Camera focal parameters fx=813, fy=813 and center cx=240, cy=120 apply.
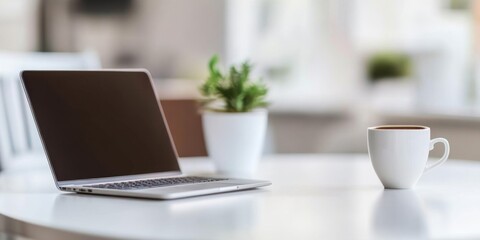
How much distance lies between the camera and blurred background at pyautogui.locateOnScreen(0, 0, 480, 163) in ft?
12.4

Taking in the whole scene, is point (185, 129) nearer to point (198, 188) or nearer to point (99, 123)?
point (99, 123)

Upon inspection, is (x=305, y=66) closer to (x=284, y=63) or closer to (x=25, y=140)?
(x=284, y=63)

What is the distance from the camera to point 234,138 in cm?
152

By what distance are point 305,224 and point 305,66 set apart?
12.7ft

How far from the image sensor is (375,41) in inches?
173

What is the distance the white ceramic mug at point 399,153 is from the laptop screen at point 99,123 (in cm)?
35

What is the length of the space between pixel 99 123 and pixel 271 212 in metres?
0.43

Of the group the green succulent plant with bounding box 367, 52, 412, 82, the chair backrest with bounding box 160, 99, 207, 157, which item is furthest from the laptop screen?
the green succulent plant with bounding box 367, 52, 412, 82

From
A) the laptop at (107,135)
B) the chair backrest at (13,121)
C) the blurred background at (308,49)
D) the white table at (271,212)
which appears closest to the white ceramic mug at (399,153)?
the white table at (271,212)

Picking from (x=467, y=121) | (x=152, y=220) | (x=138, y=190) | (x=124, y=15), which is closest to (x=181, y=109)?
(x=467, y=121)

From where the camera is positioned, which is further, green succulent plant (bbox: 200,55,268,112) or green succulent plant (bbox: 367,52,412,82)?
green succulent plant (bbox: 367,52,412,82)

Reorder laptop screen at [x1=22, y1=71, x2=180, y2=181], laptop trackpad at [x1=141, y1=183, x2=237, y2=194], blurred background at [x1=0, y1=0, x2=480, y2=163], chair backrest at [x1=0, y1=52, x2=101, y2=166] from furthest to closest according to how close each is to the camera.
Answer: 1. blurred background at [x1=0, y1=0, x2=480, y2=163]
2. chair backrest at [x1=0, y1=52, x2=101, y2=166]
3. laptop screen at [x1=22, y1=71, x2=180, y2=181]
4. laptop trackpad at [x1=141, y1=183, x2=237, y2=194]

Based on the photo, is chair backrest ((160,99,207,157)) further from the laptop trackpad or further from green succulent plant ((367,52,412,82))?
green succulent plant ((367,52,412,82))

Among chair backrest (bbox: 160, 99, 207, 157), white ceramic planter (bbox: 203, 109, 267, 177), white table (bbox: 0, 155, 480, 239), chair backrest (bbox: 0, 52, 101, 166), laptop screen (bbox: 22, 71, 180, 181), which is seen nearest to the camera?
white table (bbox: 0, 155, 480, 239)
